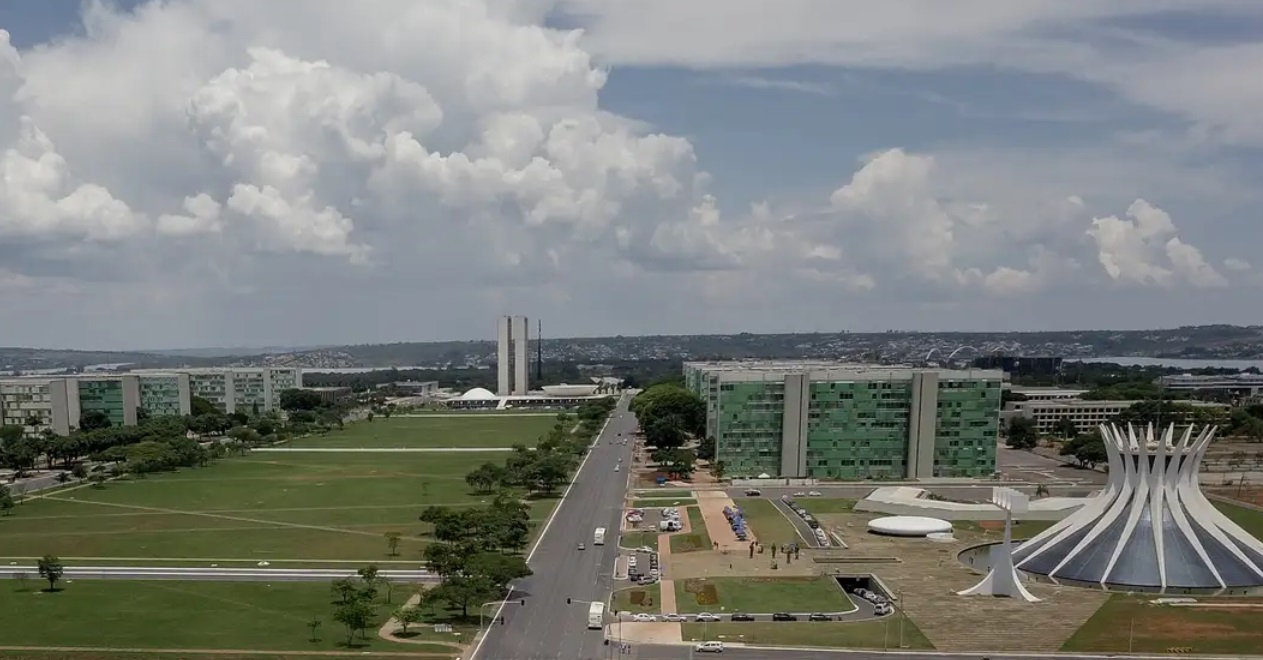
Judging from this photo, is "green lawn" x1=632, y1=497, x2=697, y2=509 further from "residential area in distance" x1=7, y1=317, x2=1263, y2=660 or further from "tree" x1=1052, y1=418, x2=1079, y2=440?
"tree" x1=1052, y1=418, x2=1079, y2=440

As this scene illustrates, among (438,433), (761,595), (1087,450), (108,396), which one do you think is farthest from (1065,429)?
(108,396)

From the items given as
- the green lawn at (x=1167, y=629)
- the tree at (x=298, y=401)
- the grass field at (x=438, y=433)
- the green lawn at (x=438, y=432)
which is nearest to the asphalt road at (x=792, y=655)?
the green lawn at (x=1167, y=629)

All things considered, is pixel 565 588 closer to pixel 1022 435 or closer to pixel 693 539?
pixel 693 539

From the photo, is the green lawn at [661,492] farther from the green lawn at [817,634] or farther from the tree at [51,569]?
the tree at [51,569]

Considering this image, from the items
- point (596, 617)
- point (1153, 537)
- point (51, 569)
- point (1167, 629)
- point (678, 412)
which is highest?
point (678, 412)

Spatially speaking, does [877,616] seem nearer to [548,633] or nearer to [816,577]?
[816,577]

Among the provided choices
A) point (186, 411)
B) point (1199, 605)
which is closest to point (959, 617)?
point (1199, 605)
